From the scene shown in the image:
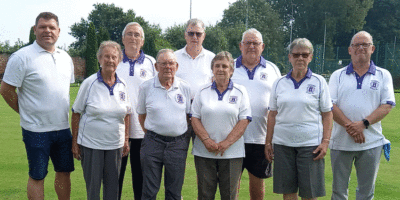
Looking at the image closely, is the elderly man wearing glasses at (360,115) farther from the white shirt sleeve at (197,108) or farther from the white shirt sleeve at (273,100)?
the white shirt sleeve at (197,108)

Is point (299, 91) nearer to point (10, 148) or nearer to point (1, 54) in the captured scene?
point (10, 148)

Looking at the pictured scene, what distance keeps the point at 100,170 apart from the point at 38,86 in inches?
41.9

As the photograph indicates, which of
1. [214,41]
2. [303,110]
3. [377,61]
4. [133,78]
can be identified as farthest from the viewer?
[214,41]

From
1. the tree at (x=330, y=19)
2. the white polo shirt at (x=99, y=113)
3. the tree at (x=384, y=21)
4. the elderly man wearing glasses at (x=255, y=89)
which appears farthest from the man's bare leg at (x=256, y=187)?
the tree at (x=384, y=21)

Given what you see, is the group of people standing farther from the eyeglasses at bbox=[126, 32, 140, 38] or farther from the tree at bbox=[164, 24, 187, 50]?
the tree at bbox=[164, 24, 187, 50]

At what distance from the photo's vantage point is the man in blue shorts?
3885mm

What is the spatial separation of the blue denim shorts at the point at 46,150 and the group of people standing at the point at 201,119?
10mm

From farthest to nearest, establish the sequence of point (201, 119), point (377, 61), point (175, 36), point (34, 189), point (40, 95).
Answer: point (175, 36) → point (377, 61) → point (34, 189) → point (40, 95) → point (201, 119)

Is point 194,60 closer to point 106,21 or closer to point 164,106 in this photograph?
point 164,106

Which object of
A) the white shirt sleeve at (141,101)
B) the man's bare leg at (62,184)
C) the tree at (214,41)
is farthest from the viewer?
the tree at (214,41)

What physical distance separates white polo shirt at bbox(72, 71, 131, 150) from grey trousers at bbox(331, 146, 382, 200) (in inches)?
92.4

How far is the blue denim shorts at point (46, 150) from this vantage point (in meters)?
3.94

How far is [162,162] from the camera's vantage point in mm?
3877

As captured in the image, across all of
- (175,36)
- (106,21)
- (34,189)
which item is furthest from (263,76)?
(106,21)
